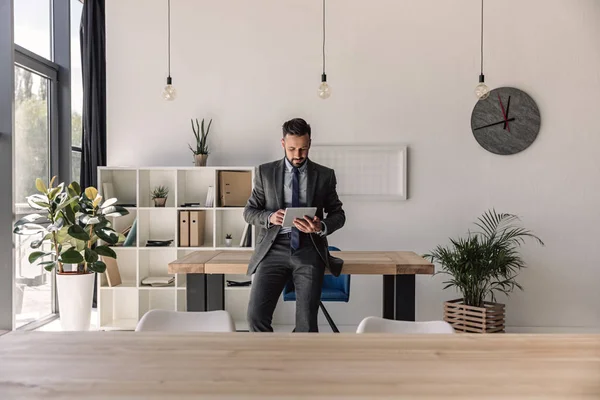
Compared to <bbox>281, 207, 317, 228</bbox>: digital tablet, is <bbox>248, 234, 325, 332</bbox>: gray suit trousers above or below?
below

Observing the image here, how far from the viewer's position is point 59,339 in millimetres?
1713

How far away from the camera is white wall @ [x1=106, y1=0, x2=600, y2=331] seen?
4809 millimetres

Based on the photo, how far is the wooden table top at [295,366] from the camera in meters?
1.28

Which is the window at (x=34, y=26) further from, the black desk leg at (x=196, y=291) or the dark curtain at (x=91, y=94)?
the black desk leg at (x=196, y=291)

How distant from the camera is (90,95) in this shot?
17.3 ft

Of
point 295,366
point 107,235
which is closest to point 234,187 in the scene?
point 107,235

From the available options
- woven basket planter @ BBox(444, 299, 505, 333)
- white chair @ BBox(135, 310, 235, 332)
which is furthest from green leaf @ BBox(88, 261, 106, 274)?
woven basket planter @ BBox(444, 299, 505, 333)

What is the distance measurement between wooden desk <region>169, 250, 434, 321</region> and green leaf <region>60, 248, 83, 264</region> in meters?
1.19

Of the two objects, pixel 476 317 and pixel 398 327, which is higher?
pixel 398 327

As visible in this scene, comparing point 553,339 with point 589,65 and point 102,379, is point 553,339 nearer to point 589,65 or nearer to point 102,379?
point 102,379

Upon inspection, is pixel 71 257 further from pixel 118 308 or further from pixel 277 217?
pixel 277 217

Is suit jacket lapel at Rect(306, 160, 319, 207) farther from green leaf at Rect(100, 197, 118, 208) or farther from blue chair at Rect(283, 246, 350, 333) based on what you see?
green leaf at Rect(100, 197, 118, 208)

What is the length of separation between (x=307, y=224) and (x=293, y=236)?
138 mm

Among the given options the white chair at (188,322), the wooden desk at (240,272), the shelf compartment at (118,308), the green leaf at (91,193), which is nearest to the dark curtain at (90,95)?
the green leaf at (91,193)
